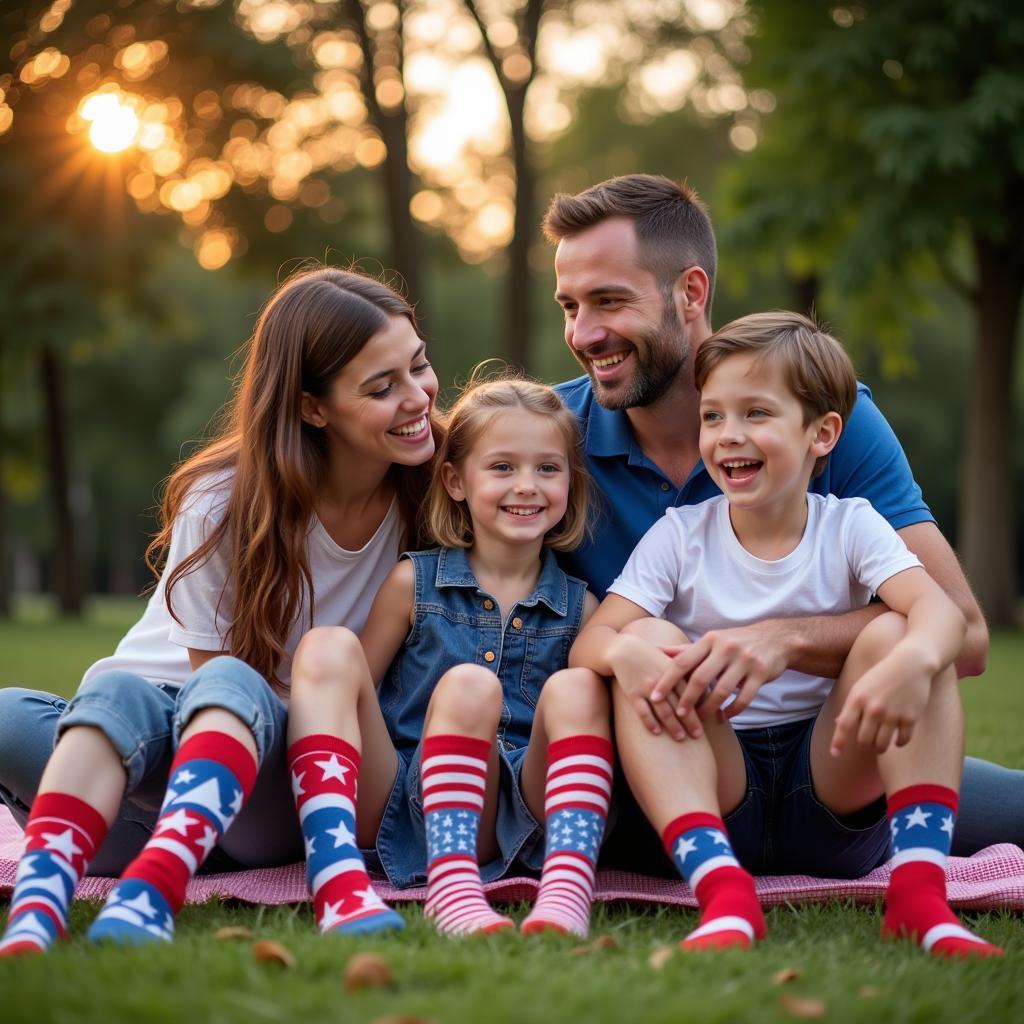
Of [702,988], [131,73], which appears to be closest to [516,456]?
[702,988]

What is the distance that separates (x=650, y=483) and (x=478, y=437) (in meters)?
0.56

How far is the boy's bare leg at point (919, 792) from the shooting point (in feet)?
8.72

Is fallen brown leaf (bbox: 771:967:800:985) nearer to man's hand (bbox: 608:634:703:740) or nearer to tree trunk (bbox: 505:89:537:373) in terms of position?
man's hand (bbox: 608:634:703:740)

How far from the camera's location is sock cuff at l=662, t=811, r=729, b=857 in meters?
2.79

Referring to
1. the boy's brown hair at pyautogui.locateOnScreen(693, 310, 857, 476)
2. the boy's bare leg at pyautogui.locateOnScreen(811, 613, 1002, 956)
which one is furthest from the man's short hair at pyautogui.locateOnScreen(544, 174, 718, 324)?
the boy's bare leg at pyautogui.locateOnScreen(811, 613, 1002, 956)

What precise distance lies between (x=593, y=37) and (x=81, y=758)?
1765cm

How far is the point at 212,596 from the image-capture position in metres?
3.36

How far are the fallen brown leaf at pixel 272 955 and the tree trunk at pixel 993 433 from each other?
1350 centimetres

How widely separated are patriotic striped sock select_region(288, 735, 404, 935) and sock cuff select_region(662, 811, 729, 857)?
60 cm

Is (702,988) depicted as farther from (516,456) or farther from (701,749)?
(516,456)

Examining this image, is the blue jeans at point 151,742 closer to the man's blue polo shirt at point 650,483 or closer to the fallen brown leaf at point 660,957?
the fallen brown leaf at point 660,957

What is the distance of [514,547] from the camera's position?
361 centimetres

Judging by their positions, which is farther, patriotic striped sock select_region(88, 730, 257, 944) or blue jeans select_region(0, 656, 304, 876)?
blue jeans select_region(0, 656, 304, 876)

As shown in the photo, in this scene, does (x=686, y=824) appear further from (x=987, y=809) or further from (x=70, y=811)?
(x=987, y=809)
